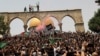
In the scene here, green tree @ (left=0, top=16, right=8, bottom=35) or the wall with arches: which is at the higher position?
the wall with arches

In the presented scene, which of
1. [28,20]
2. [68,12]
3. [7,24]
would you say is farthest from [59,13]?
[7,24]

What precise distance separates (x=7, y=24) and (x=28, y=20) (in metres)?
6.45

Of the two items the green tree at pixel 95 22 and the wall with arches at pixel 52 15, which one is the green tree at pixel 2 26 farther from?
the green tree at pixel 95 22

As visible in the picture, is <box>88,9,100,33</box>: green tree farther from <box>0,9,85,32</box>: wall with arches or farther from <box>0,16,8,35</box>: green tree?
<box>0,16,8,35</box>: green tree

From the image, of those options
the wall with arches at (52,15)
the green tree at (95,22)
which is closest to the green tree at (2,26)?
the wall with arches at (52,15)

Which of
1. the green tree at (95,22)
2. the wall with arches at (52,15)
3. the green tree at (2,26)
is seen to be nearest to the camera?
the green tree at (2,26)

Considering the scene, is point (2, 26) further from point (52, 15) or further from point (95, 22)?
point (95, 22)

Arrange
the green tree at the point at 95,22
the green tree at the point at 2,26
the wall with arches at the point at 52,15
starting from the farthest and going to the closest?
the wall with arches at the point at 52,15, the green tree at the point at 95,22, the green tree at the point at 2,26

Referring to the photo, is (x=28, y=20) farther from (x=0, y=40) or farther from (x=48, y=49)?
(x=0, y=40)

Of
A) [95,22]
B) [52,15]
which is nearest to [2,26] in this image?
[52,15]

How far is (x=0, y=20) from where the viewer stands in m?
73.6

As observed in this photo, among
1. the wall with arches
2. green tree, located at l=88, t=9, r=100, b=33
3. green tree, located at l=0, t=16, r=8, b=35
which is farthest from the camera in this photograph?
the wall with arches

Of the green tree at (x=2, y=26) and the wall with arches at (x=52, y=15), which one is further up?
the wall with arches at (x=52, y=15)

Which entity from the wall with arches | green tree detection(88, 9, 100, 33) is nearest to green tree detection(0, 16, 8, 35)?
the wall with arches
